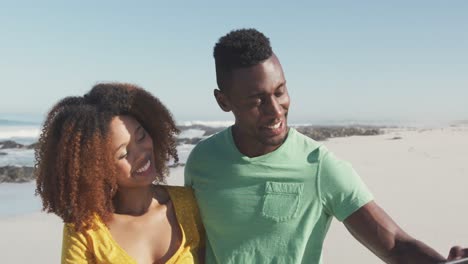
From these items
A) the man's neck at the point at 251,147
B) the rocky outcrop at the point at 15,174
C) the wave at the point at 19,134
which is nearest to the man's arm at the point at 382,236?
the man's neck at the point at 251,147

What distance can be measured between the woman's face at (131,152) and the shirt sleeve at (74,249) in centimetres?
26

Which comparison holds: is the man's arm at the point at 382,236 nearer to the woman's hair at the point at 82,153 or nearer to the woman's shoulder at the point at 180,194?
the woman's shoulder at the point at 180,194

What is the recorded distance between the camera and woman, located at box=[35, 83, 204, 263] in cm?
219

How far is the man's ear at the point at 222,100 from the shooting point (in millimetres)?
2326

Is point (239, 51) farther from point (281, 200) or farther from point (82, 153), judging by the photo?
point (82, 153)

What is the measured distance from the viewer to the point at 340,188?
215 centimetres

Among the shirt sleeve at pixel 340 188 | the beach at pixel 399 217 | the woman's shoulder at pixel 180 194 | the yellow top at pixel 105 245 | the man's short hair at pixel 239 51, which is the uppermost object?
the man's short hair at pixel 239 51

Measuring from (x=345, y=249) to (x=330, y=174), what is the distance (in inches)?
156

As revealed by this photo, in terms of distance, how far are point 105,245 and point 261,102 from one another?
804 millimetres

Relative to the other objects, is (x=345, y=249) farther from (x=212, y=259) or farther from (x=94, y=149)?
(x=94, y=149)

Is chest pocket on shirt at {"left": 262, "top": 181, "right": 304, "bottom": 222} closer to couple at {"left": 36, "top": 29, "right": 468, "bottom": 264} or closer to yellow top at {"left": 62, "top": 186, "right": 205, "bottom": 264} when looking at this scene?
couple at {"left": 36, "top": 29, "right": 468, "bottom": 264}

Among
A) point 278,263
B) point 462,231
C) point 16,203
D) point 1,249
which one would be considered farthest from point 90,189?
point 16,203

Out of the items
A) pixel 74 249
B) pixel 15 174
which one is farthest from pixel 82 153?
pixel 15 174

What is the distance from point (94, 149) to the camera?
2.18 m
